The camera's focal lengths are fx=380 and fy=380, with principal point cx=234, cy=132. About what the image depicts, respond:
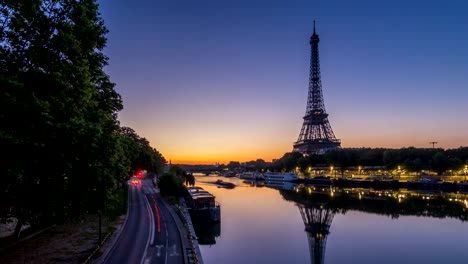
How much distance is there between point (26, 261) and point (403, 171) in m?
154

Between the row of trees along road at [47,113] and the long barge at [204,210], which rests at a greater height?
the row of trees along road at [47,113]

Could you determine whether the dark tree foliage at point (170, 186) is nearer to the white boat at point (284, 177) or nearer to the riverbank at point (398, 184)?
the riverbank at point (398, 184)

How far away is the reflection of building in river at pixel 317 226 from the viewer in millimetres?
44025

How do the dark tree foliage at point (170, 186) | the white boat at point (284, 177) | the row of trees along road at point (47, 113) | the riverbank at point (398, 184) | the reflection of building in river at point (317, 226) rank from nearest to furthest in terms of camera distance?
the row of trees along road at point (47, 113) → the reflection of building in river at point (317, 226) → the dark tree foliage at point (170, 186) → the riverbank at point (398, 184) → the white boat at point (284, 177)

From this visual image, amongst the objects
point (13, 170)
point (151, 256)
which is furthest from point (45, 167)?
point (151, 256)

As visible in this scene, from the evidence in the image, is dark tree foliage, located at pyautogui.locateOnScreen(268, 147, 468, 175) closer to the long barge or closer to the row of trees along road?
the long barge

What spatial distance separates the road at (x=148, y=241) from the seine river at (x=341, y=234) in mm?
5699

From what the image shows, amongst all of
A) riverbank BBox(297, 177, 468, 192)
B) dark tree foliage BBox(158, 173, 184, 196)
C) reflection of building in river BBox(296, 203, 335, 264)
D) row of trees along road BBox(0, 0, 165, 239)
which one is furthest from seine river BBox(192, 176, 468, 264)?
riverbank BBox(297, 177, 468, 192)

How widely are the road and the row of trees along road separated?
11.4 metres

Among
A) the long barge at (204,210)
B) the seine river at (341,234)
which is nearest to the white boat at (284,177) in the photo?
the seine river at (341,234)

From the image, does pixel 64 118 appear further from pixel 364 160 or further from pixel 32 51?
pixel 364 160

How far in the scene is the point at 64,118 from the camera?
16859mm

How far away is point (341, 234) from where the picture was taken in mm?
55250

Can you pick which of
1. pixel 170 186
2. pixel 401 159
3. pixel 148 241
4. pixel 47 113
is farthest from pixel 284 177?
pixel 47 113
